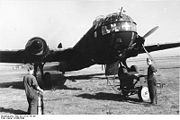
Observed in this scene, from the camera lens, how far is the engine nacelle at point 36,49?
1330 centimetres

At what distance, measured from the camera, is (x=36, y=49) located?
13422 mm

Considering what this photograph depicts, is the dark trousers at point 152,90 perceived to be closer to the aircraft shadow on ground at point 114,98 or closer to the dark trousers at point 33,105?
the aircraft shadow on ground at point 114,98

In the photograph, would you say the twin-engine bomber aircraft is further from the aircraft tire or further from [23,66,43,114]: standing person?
[23,66,43,114]: standing person

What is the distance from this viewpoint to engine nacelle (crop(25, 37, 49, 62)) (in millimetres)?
13297

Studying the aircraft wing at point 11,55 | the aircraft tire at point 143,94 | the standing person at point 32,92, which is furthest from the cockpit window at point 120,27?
the aircraft wing at point 11,55

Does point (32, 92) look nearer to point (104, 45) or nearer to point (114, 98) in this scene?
point (114, 98)

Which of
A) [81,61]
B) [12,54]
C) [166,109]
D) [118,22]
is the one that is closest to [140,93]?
[166,109]

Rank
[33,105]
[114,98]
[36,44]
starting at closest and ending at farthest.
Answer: [33,105] < [114,98] < [36,44]

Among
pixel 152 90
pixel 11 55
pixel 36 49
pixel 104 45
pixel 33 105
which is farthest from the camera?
pixel 11 55

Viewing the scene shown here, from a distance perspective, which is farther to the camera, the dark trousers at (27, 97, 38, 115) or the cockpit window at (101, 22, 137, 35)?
the cockpit window at (101, 22, 137, 35)

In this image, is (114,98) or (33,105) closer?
(33,105)

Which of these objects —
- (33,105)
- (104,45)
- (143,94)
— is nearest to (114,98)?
(143,94)

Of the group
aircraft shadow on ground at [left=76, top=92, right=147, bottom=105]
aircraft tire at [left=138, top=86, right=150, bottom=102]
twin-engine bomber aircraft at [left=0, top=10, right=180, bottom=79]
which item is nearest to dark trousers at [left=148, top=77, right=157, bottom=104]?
aircraft tire at [left=138, top=86, right=150, bottom=102]

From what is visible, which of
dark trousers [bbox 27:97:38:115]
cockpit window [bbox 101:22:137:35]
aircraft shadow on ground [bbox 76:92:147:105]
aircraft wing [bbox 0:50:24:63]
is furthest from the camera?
aircraft wing [bbox 0:50:24:63]
